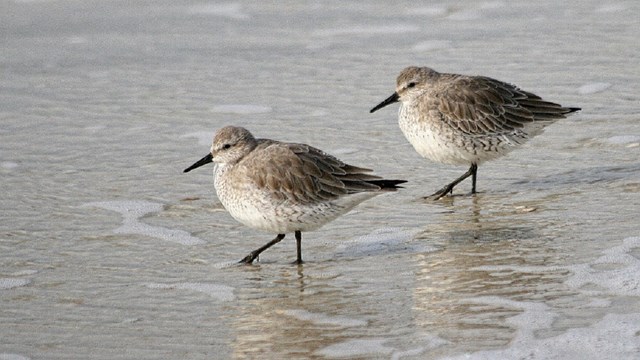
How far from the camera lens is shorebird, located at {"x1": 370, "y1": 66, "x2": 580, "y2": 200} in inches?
356

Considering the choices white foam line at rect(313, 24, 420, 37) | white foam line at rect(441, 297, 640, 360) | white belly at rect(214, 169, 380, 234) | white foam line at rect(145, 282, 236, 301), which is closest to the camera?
white foam line at rect(441, 297, 640, 360)

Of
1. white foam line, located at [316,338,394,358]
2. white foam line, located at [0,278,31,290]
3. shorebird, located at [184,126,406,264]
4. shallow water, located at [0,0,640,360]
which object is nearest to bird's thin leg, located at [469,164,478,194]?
shallow water, located at [0,0,640,360]

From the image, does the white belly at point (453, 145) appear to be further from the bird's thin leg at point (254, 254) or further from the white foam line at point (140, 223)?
the white foam line at point (140, 223)

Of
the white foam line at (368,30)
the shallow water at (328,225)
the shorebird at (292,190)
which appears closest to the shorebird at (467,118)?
the shallow water at (328,225)

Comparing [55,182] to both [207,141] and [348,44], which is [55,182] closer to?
[207,141]

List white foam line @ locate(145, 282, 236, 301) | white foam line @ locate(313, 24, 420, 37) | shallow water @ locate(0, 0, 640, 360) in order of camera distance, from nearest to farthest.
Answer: shallow water @ locate(0, 0, 640, 360), white foam line @ locate(145, 282, 236, 301), white foam line @ locate(313, 24, 420, 37)

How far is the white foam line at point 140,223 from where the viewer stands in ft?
26.4

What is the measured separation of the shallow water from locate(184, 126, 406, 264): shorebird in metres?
0.28

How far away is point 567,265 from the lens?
22.9ft

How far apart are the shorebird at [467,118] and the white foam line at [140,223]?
195cm

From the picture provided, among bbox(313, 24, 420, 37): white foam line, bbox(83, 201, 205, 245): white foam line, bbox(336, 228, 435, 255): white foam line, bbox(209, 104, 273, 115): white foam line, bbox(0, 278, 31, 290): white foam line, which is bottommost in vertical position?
bbox(336, 228, 435, 255): white foam line

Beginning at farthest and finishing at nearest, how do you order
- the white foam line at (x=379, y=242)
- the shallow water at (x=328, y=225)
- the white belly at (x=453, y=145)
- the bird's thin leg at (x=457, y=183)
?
the white belly at (x=453, y=145), the bird's thin leg at (x=457, y=183), the white foam line at (x=379, y=242), the shallow water at (x=328, y=225)

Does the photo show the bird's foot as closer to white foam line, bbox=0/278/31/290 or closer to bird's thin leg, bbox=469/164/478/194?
white foam line, bbox=0/278/31/290

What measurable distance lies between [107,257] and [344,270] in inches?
61.1
